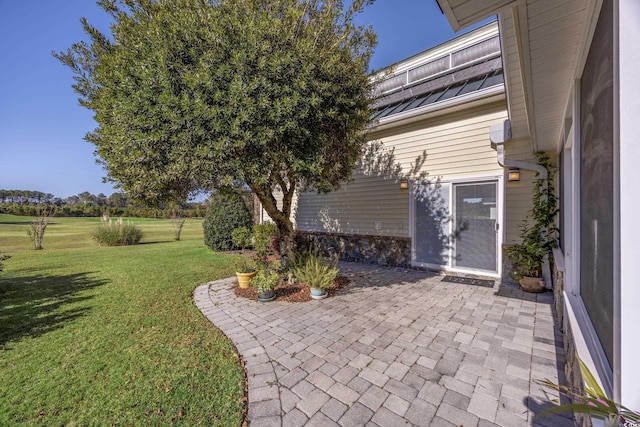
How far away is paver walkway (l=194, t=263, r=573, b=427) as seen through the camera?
2.10 m

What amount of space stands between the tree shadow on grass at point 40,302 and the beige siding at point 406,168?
6379 millimetres

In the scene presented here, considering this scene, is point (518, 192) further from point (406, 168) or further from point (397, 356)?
point (397, 356)

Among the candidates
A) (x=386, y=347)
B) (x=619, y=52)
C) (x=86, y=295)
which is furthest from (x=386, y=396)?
(x=86, y=295)

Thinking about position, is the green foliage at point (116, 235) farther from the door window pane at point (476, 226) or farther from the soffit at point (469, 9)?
the soffit at point (469, 9)

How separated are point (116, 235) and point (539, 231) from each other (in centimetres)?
1615

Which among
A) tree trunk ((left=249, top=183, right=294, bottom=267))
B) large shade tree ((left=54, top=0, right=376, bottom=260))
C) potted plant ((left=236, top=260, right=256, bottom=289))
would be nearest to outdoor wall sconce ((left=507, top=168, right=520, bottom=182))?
large shade tree ((left=54, top=0, right=376, bottom=260))

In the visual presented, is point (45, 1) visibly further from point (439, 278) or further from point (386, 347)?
point (439, 278)

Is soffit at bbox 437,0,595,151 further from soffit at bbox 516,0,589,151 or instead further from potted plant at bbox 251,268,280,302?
potted plant at bbox 251,268,280,302

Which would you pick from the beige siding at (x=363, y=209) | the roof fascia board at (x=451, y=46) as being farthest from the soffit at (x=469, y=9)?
the roof fascia board at (x=451, y=46)

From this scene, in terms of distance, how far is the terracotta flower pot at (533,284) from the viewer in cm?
484

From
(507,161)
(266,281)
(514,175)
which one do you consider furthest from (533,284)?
(266,281)

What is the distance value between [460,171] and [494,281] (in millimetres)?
2529

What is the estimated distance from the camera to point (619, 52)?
950mm

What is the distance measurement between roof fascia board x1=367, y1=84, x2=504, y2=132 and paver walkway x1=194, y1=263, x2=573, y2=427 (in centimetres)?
396
